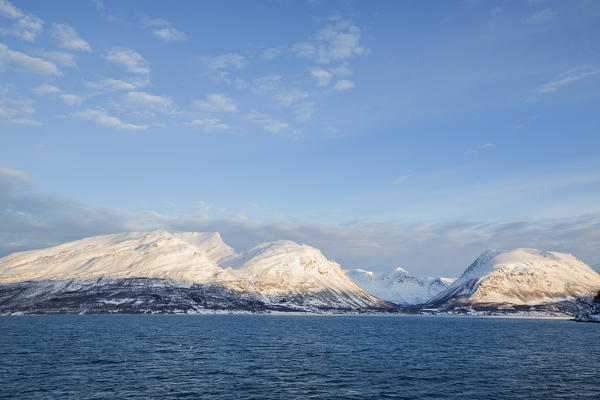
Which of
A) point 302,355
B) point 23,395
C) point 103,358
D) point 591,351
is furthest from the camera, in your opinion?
point 591,351

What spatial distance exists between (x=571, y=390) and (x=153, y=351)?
287ft

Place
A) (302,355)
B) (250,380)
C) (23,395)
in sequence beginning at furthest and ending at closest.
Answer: (302,355) → (250,380) → (23,395)

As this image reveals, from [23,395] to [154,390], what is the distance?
1702 cm

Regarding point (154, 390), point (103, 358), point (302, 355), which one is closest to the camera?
point (154, 390)

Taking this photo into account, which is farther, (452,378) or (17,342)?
(17,342)

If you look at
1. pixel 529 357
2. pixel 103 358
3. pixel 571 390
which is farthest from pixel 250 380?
pixel 529 357

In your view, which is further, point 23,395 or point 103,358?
point 103,358

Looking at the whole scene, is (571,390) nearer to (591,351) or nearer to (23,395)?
(591,351)

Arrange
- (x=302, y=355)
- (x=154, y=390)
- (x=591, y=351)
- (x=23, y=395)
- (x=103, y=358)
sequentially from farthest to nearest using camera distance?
1. (x=591, y=351)
2. (x=302, y=355)
3. (x=103, y=358)
4. (x=154, y=390)
5. (x=23, y=395)

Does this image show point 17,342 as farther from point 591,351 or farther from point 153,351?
point 591,351

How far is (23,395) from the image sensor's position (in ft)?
192

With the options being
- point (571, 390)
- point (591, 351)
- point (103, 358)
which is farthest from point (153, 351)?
point (591, 351)

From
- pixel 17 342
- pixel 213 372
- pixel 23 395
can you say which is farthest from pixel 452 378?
pixel 17 342

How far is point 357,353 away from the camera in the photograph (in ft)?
359
